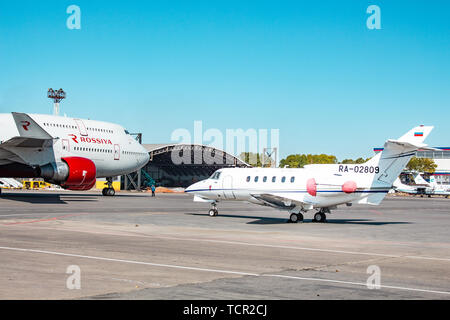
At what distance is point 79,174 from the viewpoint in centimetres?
4194

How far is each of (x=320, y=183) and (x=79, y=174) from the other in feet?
72.9

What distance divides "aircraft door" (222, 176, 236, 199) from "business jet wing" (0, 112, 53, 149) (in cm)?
1738

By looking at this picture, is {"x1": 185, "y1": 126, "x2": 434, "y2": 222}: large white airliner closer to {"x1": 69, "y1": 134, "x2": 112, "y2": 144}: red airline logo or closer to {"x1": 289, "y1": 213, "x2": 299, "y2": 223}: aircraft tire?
{"x1": 289, "y1": 213, "x2": 299, "y2": 223}: aircraft tire

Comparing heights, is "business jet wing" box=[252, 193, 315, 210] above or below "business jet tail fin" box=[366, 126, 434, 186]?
below

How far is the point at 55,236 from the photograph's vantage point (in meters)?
18.1

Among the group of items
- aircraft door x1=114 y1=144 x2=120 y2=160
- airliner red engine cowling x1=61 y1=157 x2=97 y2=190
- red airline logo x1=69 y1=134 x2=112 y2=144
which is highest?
red airline logo x1=69 y1=134 x2=112 y2=144

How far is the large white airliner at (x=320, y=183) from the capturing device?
24.7m

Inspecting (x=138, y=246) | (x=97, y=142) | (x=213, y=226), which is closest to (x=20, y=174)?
(x=97, y=142)

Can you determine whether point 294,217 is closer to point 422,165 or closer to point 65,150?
point 65,150

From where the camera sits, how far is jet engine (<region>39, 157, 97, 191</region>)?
41.2 meters

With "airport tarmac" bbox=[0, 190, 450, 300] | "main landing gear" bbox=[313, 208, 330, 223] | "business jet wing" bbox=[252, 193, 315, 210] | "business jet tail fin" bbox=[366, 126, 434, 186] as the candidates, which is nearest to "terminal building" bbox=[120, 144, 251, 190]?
"main landing gear" bbox=[313, 208, 330, 223]

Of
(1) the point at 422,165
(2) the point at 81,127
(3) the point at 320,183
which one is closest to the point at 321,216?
(3) the point at 320,183

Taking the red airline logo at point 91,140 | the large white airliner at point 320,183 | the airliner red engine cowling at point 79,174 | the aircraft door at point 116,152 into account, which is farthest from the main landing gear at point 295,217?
the aircraft door at point 116,152

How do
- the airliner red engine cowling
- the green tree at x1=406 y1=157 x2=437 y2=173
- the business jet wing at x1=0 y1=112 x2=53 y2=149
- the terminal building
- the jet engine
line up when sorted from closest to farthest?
the business jet wing at x1=0 y1=112 x2=53 y2=149 < the jet engine < the airliner red engine cowling < the terminal building < the green tree at x1=406 y1=157 x2=437 y2=173
